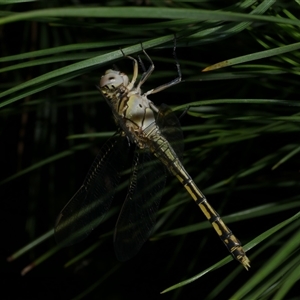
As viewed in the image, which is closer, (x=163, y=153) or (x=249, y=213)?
(x=249, y=213)

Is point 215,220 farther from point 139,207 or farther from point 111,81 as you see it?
point 111,81

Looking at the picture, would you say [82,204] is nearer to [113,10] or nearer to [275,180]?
[275,180]

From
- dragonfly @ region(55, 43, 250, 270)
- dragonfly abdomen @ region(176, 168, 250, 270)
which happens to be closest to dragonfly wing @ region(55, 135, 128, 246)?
dragonfly @ region(55, 43, 250, 270)

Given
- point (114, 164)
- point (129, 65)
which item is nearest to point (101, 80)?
point (114, 164)

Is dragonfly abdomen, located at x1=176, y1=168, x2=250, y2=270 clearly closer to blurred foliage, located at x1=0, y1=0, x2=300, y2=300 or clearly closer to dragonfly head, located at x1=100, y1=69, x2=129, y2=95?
blurred foliage, located at x1=0, y1=0, x2=300, y2=300

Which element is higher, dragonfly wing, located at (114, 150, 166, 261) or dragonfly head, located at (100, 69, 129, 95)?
dragonfly head, located at (100, 69, 129, 95)
